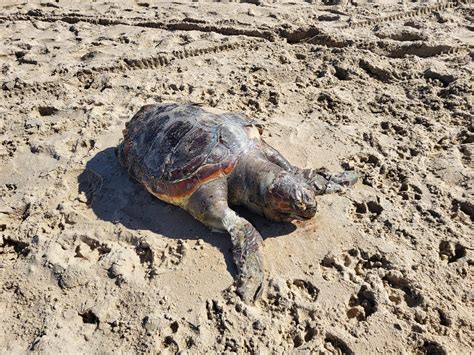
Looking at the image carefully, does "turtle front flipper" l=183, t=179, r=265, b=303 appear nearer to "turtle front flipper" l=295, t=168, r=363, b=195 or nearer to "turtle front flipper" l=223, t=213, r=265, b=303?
"turtle front flipper" l=223, t=213, r=265, b=303

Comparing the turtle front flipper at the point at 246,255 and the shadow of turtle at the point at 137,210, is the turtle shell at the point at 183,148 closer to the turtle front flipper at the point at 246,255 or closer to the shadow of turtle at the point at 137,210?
the shadow of turtle at the point at 137,210

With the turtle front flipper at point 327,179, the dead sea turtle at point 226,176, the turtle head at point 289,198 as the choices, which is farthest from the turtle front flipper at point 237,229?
the turtle front flipper at point 327,179

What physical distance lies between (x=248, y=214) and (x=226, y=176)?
332 millimetres

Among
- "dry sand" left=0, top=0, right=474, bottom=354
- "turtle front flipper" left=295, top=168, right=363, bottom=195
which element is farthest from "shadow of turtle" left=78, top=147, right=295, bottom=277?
"turtle front flipper" left=295, top=168, right=363, bottom=195

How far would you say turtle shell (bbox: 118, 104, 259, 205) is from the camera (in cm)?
307

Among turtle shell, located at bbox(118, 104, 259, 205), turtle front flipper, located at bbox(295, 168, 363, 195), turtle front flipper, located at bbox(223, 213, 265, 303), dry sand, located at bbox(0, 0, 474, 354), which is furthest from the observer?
turtle front flipper, located at bbox(295, 168, 363, 195)

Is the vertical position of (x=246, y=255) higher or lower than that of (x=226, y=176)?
lower

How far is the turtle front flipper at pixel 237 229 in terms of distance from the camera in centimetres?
273

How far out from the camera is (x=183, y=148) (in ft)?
10.3

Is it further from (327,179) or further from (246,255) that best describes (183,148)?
(327,179)

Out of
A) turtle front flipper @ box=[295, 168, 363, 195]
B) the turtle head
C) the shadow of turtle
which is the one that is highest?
the turtle head

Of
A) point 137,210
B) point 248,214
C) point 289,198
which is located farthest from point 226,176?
point 137,210

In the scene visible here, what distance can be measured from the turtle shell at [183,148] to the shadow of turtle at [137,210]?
143 millimetres

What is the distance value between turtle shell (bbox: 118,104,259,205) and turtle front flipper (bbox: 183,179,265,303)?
0.08m
